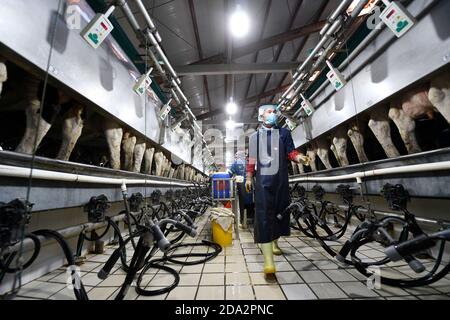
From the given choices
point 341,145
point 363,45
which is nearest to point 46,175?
point 363,45

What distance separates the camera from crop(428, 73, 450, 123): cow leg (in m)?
1.47

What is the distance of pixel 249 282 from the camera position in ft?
5.26

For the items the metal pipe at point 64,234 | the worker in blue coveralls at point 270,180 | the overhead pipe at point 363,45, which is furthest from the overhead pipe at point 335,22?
Answer: the metal pipe at point 64,234

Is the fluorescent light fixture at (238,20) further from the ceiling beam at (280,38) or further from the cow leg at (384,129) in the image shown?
the cow leg at (384,129)

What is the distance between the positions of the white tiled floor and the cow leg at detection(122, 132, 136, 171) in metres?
1.33

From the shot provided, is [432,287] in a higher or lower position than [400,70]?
lower

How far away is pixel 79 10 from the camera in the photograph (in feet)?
5.43

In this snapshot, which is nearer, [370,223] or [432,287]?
[370,223]

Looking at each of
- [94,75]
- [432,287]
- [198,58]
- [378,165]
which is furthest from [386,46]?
[198,58]

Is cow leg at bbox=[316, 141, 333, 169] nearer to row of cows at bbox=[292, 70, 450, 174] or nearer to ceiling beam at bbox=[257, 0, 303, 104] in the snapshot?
row of cows at bbox=[292, 70, 450, 174]

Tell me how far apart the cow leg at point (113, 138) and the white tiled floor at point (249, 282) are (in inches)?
46.8

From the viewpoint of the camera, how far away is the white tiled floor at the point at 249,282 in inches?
54.9
